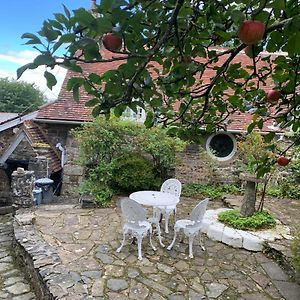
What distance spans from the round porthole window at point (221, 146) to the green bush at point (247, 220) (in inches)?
160

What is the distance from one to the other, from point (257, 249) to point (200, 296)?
1847 millimetres

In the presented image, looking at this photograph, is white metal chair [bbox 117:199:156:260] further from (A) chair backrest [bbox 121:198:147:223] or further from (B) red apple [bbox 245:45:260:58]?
(B) red apple [bbox 245:45:260:58]

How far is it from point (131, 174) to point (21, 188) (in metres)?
A: 2.80

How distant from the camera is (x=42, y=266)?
4.40 meters

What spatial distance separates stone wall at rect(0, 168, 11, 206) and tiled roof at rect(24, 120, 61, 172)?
1.97 meters

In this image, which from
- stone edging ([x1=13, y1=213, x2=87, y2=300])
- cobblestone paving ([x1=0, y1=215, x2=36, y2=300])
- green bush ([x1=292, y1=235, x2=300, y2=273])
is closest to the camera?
stone edging ([x1=13, y1=213, x2=87, y2=300])

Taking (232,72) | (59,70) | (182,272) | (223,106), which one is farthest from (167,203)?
(59,70)

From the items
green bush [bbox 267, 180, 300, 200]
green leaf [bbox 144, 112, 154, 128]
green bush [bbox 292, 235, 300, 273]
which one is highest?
green leaf [bbox 144, 112, 154, 128]

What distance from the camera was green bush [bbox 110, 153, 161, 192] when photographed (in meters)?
8.43

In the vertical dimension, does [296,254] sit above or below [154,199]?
below

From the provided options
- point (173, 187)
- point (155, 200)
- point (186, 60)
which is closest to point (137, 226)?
point (155, 200)

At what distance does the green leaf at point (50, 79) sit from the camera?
1.08 metres

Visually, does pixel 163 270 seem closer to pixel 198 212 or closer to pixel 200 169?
pixel 198 212

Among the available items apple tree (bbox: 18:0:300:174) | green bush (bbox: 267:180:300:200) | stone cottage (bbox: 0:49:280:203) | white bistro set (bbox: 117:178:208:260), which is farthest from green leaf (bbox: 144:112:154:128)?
green bush (bbox: 267:180:300:200)
